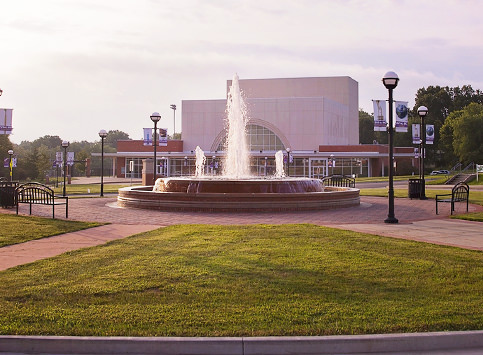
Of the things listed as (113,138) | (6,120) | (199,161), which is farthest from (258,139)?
(113,138)

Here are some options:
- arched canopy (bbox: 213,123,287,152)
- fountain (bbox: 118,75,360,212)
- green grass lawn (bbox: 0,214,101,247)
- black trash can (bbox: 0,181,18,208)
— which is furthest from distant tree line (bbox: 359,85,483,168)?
green grass lawn (bbox: 0,214,101,247)

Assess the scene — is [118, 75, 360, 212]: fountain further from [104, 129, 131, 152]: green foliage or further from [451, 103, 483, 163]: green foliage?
[104, 129, 131, 152]: green foliage

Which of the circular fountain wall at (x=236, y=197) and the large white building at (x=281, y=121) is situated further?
the large white building at (x=281, y=121)

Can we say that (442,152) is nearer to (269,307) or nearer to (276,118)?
(276,118)

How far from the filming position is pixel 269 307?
6043 millimetres

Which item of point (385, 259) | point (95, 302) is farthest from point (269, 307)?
point (385, 259)

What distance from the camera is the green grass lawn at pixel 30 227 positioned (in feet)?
37.3

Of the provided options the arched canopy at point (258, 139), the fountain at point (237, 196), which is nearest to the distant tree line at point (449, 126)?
the arched canopy at point (258, 139)

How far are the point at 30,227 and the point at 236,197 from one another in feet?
25.0

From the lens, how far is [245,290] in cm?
674

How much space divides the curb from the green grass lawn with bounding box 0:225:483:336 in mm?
186

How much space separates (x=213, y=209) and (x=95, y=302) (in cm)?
1214

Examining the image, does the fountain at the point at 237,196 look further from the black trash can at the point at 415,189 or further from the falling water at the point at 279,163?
the falling water at the point at 279,163

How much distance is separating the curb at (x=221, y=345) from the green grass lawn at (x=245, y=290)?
0.61ft
